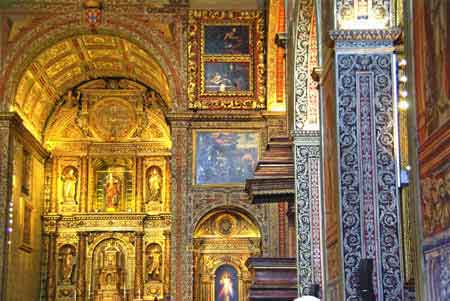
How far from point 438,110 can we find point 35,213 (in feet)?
79.5

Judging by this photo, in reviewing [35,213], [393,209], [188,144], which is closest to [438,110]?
[393,209]

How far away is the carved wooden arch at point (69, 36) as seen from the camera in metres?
25.2

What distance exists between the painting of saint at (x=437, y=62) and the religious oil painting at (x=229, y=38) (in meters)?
19.5

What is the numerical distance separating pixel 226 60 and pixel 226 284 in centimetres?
724

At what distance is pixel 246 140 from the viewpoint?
26.1 metres

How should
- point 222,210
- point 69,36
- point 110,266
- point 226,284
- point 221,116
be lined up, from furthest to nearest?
1. point 110,266
2. point 226,284
3. point 222,210
4. point 221,116
5. point 69,36

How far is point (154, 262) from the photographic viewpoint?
1189 inches

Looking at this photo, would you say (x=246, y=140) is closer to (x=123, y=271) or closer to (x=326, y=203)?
(x=123, y=271)

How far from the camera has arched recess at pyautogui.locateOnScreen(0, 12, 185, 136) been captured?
25.2 m

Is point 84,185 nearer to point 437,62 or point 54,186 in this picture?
point 54,186

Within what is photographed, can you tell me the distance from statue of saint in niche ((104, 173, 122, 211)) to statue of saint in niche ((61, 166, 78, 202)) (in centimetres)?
113

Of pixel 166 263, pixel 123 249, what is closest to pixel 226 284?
pixel 166 263

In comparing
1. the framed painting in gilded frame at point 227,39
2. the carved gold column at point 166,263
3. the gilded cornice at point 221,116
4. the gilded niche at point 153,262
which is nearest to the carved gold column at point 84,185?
the gilded niche at point 153,262

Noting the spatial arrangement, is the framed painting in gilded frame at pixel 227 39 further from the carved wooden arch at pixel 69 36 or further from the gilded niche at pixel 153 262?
the gilded niche at pixel 153 262
